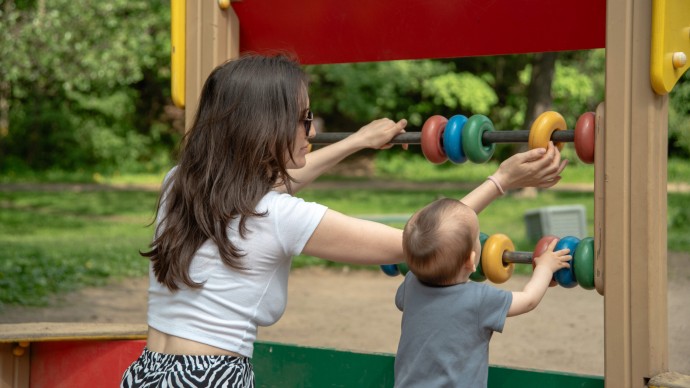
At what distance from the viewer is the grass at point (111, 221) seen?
29.4 ft

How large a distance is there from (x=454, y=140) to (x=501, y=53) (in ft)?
1.18

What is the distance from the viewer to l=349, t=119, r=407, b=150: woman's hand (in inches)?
115

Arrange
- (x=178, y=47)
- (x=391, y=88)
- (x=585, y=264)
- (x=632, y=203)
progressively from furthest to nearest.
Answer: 1. (x=391, y=88)
2. (x=178, y=47)
3. (x=585, y=264)
4. (x=632, y=203)

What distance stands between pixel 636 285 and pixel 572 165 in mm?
21736

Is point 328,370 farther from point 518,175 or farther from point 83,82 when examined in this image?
point 83,82

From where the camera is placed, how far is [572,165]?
2350 cm

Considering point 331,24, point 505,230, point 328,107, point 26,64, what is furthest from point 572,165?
point 331,24

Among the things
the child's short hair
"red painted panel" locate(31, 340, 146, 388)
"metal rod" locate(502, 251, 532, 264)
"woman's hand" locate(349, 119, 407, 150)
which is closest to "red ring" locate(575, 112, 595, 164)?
"metal rod" locate(502, 251, 532, 264)

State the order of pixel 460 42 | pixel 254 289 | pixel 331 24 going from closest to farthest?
pixel 254 289 < pixel 460 42 < pixel 331 24

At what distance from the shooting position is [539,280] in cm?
250

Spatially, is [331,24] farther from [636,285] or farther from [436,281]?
[636,285]

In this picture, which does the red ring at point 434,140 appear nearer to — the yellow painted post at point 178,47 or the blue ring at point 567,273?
the blue ring at point 567,273

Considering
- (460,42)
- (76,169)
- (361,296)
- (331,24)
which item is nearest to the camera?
(460,42)

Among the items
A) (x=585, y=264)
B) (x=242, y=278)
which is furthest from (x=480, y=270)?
(x=242, y=278)
